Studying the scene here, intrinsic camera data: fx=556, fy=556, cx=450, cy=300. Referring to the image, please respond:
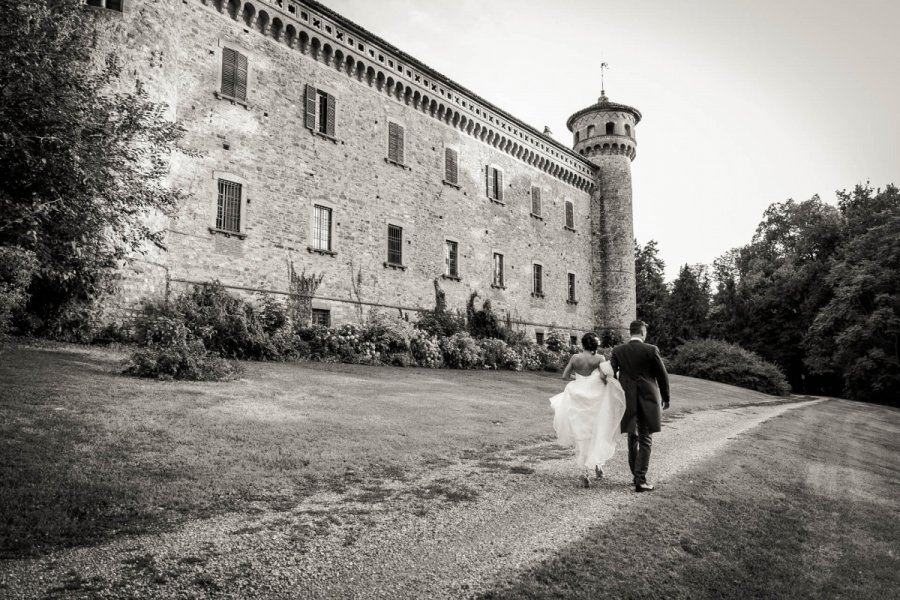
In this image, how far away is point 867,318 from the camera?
35000 millimetres

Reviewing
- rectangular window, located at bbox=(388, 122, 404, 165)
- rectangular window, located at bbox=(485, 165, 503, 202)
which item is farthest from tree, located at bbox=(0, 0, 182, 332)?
rectangular window, located at bbox=(485, 165, 503, 202)

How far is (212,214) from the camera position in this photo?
18281mm

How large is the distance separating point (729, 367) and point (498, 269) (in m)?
15.0

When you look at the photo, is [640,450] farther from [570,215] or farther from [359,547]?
[570,215]

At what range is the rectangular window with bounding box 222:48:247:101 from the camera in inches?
750

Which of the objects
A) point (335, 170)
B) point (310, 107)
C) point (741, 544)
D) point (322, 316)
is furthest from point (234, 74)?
point (741, 544)

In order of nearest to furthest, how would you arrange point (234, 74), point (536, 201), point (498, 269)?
point (234, 74), point (498, 269), point (536, 201)

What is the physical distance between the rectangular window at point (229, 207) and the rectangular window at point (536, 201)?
18599 millimetres

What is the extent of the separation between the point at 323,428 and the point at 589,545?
5265 mm

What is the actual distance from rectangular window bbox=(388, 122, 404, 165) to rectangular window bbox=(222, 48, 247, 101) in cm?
683

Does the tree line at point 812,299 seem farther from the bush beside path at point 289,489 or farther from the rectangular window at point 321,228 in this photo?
the bush beside path at point 289,489

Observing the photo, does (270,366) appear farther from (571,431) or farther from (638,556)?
(638,556)

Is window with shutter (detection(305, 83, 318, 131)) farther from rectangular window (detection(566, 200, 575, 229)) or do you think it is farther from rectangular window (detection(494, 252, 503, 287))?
rectangular window (detection(566, 200, 575, 229))

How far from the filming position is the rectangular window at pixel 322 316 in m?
21.0
